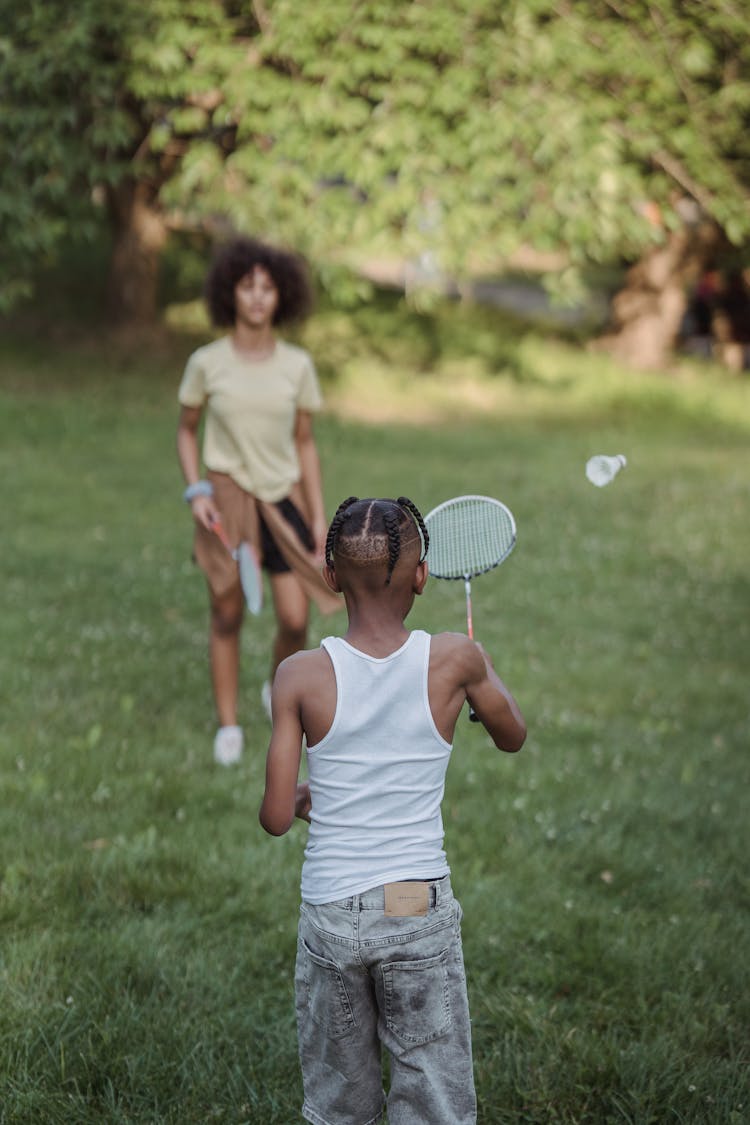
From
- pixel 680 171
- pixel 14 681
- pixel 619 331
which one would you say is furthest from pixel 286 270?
pixel 619 331

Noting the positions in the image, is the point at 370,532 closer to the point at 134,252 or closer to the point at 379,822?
the point at 379,822

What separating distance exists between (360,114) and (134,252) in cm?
514

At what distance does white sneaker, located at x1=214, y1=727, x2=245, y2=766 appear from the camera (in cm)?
573

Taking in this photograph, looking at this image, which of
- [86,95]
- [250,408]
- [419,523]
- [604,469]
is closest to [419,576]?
[419,523]

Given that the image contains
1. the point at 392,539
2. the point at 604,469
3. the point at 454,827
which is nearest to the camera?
the point at 392,539

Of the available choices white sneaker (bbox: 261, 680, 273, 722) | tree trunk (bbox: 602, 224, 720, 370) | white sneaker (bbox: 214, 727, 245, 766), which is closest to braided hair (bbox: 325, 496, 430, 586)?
white sneaker (bbox: 214, 727, 245, 766)

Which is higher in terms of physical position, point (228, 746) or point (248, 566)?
point (248, 566)

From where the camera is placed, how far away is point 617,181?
13.8 metres

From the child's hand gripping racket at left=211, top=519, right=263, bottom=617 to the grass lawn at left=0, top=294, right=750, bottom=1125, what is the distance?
0.83 m

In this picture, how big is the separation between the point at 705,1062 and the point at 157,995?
1598 mm

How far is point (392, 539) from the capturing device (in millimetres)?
2580

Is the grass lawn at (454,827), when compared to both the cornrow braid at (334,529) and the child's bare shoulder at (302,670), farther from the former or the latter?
the cornrow braid at (334,529)

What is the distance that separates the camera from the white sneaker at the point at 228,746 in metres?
5.73

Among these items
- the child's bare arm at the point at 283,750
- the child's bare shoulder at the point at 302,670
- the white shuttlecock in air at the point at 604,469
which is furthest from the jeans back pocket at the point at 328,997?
the white shuttlecock in air at the point at 604,469
